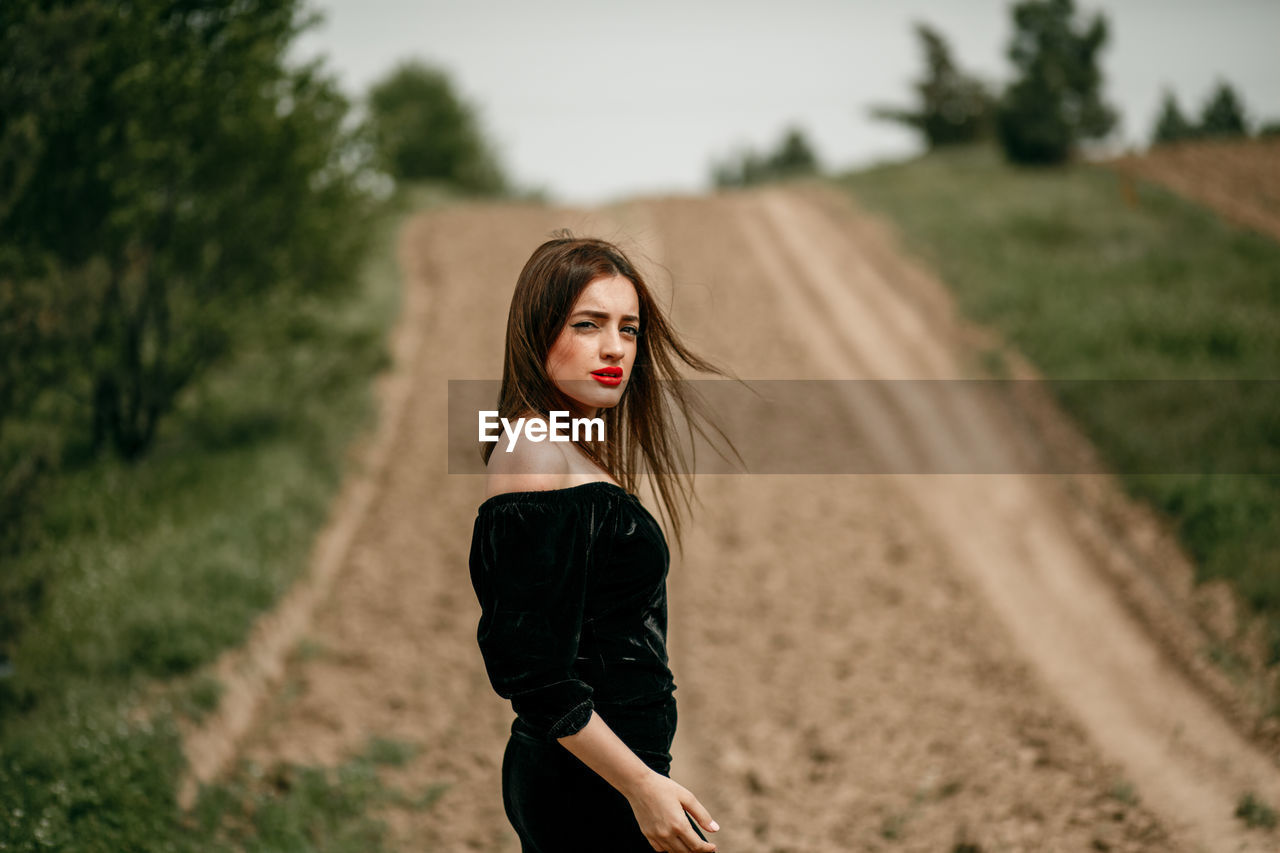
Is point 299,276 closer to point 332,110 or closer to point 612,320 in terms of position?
point 332,110

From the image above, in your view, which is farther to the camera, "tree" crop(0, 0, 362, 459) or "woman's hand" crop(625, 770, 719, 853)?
"tree" crop(0, 0, 362, 459)

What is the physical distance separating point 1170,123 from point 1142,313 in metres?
30.6

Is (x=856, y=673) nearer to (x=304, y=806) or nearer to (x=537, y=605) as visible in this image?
(x=304, y=806)

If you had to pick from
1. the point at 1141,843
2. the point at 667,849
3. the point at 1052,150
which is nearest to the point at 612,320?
the point at 667,849

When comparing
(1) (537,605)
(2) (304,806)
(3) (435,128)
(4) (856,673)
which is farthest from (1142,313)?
(3) (435,128)

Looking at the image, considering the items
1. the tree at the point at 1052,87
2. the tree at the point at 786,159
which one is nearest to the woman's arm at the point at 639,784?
the tree at the point at 1052,87

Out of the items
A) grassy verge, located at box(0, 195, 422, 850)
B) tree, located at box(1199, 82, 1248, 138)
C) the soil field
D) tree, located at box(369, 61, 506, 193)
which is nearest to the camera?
grassy verge, located at box(0, 195, 422, 850)

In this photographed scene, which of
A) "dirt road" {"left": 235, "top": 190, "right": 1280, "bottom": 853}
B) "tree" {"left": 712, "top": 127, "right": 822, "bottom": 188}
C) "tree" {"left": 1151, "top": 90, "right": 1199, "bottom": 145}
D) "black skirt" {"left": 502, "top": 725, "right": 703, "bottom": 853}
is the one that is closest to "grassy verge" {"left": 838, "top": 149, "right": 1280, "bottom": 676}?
"dirt road" {"left": 235, "top": 190, "right": 1280, "bottom": 853}

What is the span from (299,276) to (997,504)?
9.16 meters

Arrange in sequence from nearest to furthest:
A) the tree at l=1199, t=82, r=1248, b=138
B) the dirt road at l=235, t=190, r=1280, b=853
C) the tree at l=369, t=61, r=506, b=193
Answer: the dirt road at l=235, t=190, r=1280, b=853, the tree at l=1199, t=82, r=1248, b=138, the tree at l=369, t=61, r=506, b=193

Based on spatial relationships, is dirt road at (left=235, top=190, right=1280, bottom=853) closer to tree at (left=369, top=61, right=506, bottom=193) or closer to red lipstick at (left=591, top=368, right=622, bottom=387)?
red lipstick at (left=591, top=368, right=622, bottom=387)

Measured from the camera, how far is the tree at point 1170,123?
36219mm

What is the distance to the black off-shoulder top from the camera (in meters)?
1.66

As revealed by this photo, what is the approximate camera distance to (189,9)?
8.50m
